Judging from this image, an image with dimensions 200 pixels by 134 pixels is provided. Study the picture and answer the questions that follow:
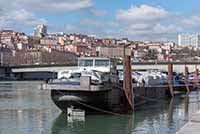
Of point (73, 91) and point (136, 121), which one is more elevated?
point (73, 91)

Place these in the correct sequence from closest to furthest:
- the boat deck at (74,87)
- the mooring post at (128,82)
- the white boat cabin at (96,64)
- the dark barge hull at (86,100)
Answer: the boat deck at (74,87)
the dark barge hull at (86,100)
the mooring post at (128,82)
the white boat cabin at (96,64)

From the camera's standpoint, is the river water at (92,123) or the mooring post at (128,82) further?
the mooring post at (128,82)

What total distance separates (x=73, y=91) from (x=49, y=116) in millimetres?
4300

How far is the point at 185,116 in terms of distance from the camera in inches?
1219

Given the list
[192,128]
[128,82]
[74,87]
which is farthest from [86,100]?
[192,128]

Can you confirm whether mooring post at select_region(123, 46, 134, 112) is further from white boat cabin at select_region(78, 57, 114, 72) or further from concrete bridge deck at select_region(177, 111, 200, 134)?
concrete bridge deck at select_region(177, 111, 200, 134)

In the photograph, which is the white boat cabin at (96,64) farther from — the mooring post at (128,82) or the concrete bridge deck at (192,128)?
the concrete bridge deck at (192,128)

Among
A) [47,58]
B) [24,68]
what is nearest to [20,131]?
[24,68]

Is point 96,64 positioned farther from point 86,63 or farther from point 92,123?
point 92,123

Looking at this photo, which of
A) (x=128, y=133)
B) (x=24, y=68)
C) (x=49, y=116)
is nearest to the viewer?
(x=128, y=133)

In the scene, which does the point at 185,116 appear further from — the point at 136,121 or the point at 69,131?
the point at 69,131

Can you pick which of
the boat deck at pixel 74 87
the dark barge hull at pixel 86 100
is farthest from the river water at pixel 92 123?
the boat deck at pixel 74 87

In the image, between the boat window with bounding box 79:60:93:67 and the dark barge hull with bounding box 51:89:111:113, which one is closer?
the dark barge hull with bounding box 51:89:111:113

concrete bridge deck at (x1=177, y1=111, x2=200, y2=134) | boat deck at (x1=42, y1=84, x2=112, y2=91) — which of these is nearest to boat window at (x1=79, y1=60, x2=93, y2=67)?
boat deck at (x1=42, y1=84, x2=112, y2=91)
